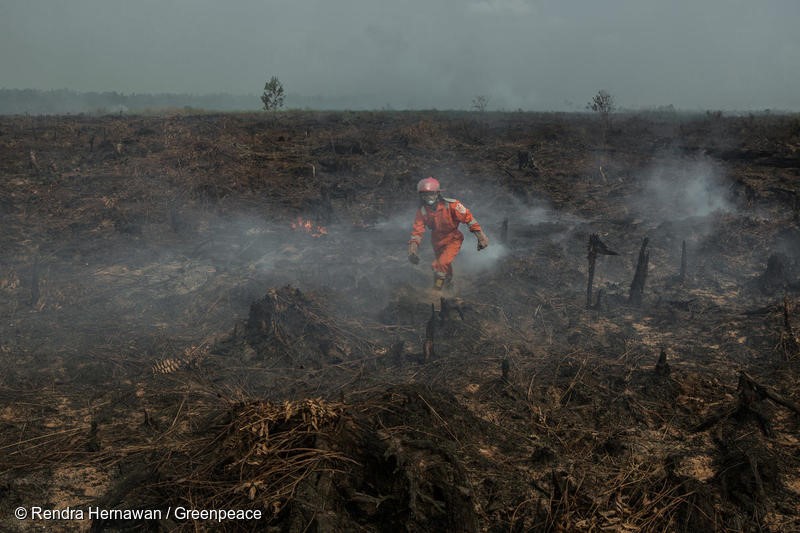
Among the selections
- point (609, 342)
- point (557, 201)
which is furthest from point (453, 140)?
point (609, 342)

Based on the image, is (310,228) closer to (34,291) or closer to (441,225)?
(441,225)

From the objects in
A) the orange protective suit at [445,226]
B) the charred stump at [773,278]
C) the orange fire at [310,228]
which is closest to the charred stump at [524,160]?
the orange fire at [310,228]

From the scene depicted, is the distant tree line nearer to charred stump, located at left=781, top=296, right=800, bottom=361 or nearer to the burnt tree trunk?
the burnt tree trunk

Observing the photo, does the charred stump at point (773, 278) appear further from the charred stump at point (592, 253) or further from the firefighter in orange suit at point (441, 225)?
the firefighter in orange suit at point (441, 225)

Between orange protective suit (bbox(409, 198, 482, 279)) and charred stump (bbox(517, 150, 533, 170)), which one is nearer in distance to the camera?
orange protective suit (bbox(409, 198, 482, 279))

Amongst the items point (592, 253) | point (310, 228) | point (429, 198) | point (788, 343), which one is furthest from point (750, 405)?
point (310, 228)

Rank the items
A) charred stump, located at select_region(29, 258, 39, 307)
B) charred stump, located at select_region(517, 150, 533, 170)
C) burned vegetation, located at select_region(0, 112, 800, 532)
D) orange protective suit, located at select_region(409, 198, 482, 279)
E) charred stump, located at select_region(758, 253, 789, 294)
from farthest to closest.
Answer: charred stump, located at select_region(517, 150, 533, 170) → orange protective suit, located at select_region(409, 198, 482, 279) → charred stump, located at select_region(758, 253, 789, 294) → charred stump, located at select_region(29, 258, 39, 307) → burned vegetation, located at select_region(0, 112, 800, 532)

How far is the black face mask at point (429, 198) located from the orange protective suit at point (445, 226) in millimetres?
63

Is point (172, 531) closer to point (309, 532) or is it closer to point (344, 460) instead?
point (309, 532)

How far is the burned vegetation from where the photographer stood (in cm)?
343

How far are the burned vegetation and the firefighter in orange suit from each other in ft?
1.63

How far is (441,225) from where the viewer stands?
8.45 metres

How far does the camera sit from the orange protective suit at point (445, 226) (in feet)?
27.2

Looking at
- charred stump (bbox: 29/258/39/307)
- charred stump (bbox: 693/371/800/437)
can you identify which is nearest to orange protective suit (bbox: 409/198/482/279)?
charred stump (bbox: 693/371/800/437)
